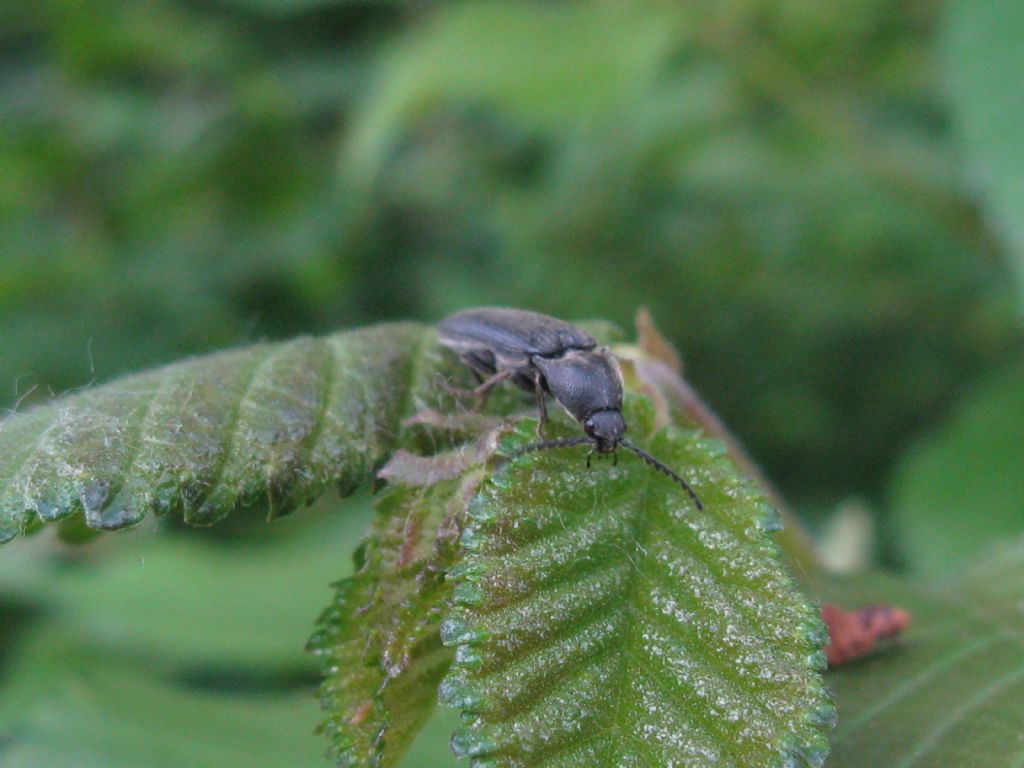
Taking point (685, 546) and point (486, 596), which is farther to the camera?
point (685, 546)

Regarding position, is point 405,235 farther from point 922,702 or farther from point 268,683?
point 922,702

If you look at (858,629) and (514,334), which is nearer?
(858,629)

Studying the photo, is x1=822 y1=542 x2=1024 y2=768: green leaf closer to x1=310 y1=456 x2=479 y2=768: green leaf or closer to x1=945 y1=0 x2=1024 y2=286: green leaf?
x1=310 y1=456 x2=479 y2=768: green leaf

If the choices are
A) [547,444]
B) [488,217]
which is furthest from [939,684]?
[488,217]

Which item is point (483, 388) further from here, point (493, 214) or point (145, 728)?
point (493, 214)

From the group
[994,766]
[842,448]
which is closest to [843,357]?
[842,448]

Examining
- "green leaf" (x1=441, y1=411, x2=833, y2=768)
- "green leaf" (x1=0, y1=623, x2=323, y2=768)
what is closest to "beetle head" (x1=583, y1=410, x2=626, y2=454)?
"green leaf" (x1=441, y1=411, x2=833, y2=768)

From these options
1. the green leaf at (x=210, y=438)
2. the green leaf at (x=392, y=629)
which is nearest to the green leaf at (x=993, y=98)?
the green leaf at (x=210, y=438)
